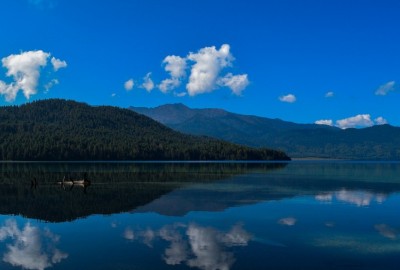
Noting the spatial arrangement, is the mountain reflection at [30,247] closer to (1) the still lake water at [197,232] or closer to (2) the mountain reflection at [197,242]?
(1) the still lake water at [197,232]

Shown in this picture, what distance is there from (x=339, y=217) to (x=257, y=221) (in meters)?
10.9

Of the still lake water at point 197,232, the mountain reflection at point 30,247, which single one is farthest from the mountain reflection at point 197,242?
the mountain reflection at point 30,247

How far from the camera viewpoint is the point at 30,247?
118ft

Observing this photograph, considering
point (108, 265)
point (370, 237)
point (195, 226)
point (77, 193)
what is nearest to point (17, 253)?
point (108, 265)

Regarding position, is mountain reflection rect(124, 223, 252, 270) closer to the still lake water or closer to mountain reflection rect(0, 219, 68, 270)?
the still lake water

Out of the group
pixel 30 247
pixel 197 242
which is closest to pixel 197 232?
pixel 197 242

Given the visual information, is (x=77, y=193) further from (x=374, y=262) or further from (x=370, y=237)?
(x=374, y=262)

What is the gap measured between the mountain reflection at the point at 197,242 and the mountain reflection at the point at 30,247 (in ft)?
22.8

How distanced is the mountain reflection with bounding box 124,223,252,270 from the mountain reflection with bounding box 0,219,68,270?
6947mm

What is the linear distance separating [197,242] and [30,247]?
1380 centimetres

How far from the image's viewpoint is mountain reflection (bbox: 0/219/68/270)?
31.2m

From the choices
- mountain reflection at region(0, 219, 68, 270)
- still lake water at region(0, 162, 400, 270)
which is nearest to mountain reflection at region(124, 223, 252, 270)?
still lake water at region(0, 162, 400, 270)

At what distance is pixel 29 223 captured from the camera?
46.8 m

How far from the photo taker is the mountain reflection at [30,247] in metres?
31.2
